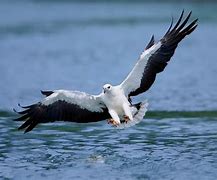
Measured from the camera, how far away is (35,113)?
13.8 metres

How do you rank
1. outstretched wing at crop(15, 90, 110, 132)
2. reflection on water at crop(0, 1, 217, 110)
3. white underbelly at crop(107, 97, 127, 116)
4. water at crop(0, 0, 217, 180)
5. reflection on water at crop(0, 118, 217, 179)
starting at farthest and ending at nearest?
1. reflection on water at crop(0, 1, 217, 110)
2. outstretched wing at crop(15, 90, 110, 132)
3. white underbelly at crop(107, 97, 127, 116)
4. water at crop(0, 0, 217, 180)
5. reflection on water at crop(0, 118, 217, 179)

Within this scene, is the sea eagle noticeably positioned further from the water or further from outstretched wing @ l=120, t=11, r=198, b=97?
the water

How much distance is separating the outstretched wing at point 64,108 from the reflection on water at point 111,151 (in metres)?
0.56

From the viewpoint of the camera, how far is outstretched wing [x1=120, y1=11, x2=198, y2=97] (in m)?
13.8

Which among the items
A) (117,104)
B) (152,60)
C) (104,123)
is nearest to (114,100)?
(117,104)

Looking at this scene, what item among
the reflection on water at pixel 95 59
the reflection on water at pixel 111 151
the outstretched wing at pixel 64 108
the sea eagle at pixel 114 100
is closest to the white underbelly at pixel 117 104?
the sea eagle at pixel 114 100

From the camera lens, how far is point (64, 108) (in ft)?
45.1

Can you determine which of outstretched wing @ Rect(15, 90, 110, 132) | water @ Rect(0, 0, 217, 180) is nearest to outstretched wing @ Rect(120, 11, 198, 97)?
outstretched wing @ Rect(15, 90, 110, 132)

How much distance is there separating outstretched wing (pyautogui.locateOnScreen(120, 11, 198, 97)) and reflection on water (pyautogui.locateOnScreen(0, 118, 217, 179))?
106cm

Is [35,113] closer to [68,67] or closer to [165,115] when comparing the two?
[165,115]

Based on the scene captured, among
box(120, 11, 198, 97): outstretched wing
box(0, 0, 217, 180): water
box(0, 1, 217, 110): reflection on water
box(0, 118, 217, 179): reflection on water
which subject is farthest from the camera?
box(0, 1, 217, 110): reflection on water

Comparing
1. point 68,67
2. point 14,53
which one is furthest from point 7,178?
point 14,53

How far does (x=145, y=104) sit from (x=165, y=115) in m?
4.40

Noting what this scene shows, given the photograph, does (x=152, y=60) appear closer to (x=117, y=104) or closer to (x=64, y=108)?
(x=117, y=104)
